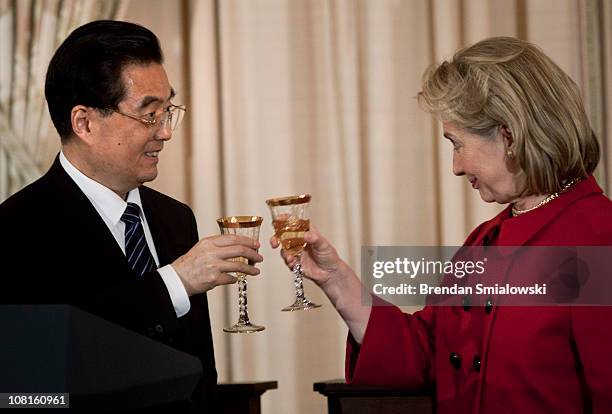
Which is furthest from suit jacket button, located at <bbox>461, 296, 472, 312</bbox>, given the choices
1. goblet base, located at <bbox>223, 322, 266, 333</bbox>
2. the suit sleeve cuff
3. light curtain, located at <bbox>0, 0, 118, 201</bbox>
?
light curtain, located at <bbox>0, 0, 118, 201</bbox>

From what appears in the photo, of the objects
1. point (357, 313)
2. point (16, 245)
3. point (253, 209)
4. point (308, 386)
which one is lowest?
point (308, 386)

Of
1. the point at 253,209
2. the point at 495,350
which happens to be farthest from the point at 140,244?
the point at 253,209

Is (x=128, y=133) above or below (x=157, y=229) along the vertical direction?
above

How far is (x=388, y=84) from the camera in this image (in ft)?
12.7

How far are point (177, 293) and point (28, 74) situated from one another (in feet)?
6.68

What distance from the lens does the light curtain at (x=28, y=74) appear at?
13.0 ft

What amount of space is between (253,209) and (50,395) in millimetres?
1995

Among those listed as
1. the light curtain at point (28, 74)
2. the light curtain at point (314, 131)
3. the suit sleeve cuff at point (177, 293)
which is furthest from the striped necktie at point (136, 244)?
the light curtain at point (28, 74)

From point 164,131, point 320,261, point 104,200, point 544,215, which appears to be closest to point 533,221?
point 544,215

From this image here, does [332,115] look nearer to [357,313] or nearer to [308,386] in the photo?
[308,386]

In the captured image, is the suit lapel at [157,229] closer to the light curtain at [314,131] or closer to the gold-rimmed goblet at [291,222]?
the gold-rimmed goblet at [291,222]

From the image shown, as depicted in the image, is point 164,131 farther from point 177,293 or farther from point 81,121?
point 177,293

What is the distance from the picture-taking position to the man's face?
2.44m

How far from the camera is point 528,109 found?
7.14ft
